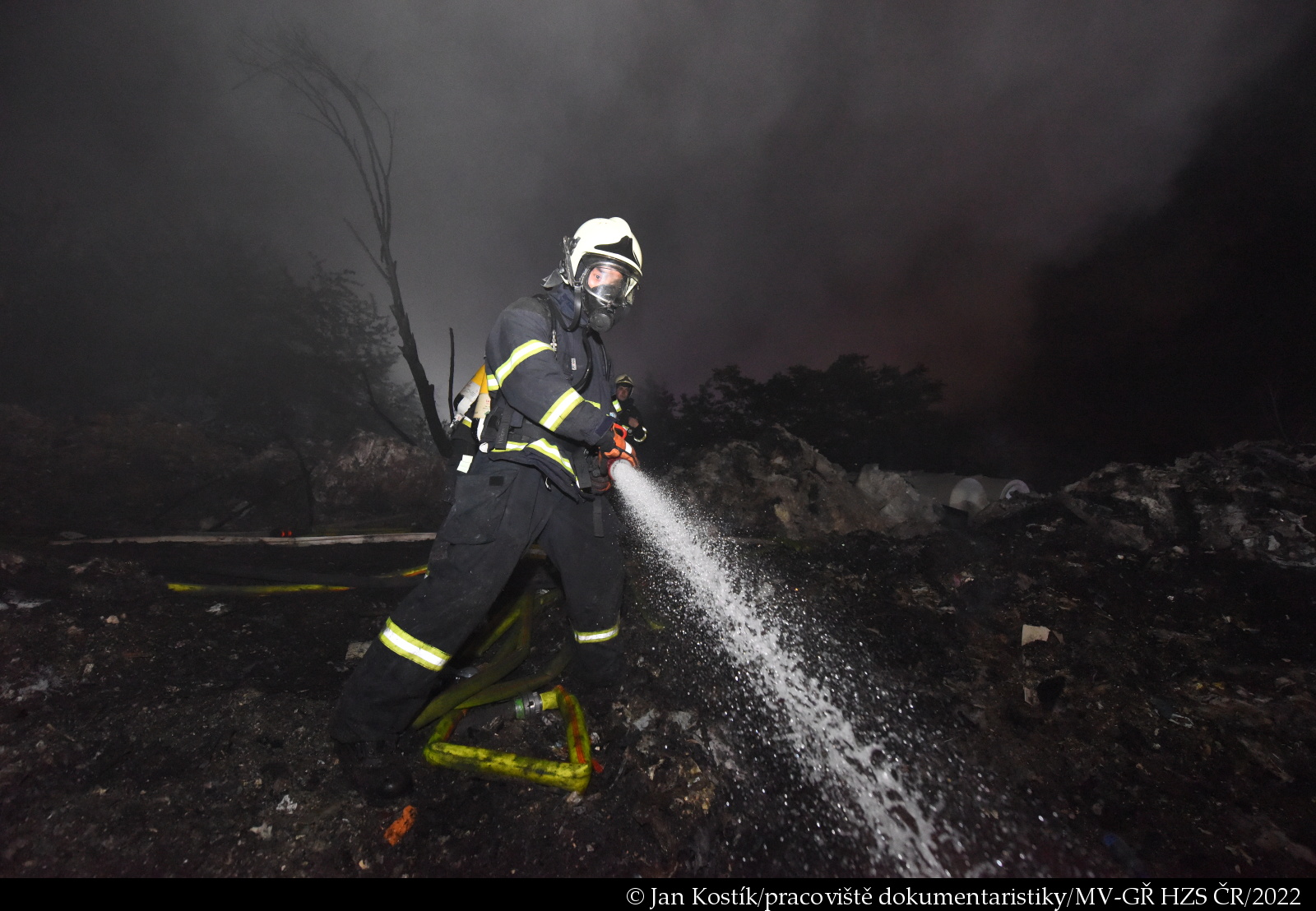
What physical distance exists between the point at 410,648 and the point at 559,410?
1231 millimetres

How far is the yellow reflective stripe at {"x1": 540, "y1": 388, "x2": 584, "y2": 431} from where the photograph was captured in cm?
209

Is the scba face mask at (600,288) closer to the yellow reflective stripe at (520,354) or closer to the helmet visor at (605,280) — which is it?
the helmet visor at (605,280)

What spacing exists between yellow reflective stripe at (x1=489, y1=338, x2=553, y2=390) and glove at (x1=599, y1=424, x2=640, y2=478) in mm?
516

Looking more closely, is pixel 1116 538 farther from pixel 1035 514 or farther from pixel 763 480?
pixel 763 480

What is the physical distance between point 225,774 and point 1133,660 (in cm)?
483

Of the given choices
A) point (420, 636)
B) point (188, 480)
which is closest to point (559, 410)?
point (420, 636)

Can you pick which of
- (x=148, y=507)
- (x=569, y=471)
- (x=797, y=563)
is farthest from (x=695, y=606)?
(x=148, y=507)

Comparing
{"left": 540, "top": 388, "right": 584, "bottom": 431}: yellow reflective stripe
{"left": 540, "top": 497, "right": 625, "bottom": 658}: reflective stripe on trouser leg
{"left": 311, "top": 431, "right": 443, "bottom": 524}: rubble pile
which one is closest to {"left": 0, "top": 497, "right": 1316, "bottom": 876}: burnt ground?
{"left": 540, "top": 497, "right": 625, "bottom": 658}: reflective stripe on trouser leg

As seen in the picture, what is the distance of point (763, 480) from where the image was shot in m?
6.19

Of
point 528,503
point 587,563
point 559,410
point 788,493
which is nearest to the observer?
point 559,410

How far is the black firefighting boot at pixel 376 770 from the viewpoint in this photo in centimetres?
189

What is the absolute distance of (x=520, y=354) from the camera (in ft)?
7.05

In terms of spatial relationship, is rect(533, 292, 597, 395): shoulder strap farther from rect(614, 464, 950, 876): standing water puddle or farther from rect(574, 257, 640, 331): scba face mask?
rect(614, 464, 950, 876): standing water puddle

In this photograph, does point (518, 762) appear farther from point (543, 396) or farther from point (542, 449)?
point (543, 396)
